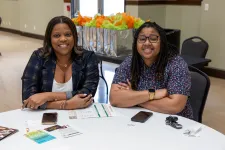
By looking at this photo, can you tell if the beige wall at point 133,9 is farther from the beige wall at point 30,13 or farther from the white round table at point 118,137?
the white round table at point 118,137

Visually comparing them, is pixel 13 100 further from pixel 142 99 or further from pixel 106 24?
pixel 142 99

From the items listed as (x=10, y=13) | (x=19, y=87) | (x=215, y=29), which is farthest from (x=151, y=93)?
(x=10, y=13)

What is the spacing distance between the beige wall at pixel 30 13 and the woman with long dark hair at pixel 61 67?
6.49m

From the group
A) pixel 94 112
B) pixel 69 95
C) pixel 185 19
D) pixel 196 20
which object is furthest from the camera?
pixel 185 19

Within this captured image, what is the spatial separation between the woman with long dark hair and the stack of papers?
0.18m

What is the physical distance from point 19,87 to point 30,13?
5.33 m

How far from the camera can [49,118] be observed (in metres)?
1.72

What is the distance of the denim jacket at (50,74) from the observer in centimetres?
216

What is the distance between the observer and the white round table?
55.9 inches

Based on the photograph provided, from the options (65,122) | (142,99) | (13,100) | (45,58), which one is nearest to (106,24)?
(45,58)

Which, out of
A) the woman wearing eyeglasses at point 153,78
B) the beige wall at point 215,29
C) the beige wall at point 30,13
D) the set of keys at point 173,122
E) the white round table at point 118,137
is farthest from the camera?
the beige wall at point 30,13

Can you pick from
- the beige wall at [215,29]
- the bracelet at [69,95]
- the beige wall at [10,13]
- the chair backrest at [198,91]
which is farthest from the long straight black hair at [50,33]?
the beige wall at [10,13]

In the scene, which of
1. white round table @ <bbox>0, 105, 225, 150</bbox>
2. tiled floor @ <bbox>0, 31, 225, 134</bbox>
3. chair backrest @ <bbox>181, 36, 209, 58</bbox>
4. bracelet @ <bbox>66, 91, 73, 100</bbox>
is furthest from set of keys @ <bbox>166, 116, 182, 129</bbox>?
chair backrest @ <bbox>181, 36, 209, 58</bbox>

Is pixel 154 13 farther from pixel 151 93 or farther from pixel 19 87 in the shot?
pixel 151 93
